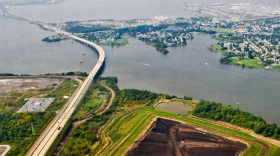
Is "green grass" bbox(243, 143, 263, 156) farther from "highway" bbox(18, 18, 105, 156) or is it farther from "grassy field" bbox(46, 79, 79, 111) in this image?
"grassy field" bbox(46, 79, 79, 111)

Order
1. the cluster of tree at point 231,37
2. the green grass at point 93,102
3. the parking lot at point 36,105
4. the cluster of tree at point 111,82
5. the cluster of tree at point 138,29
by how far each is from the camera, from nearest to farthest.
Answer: the parking lot at point 36,105, the green grass at point 93,102, the cluster of tree at point 111,82, the cluster of tree at point 231,37, the cluster of tree at point 138,29

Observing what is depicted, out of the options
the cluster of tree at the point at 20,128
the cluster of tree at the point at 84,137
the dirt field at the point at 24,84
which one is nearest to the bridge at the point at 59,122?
the cluster of tree at the point at 20,128

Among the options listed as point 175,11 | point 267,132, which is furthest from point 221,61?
point 175,11

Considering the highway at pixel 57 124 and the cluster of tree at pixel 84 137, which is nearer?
the cluster of tree at pixel 84 137

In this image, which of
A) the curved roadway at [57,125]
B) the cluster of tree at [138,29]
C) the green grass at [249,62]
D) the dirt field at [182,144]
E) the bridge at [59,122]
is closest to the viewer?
the dirt field at [182,144]

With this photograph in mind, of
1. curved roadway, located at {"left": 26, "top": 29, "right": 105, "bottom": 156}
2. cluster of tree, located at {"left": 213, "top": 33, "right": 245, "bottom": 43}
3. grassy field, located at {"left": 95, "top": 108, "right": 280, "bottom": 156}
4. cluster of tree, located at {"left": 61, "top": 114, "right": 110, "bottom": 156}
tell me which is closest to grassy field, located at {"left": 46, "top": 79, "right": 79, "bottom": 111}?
curved roadway, located at {"left": 26, "top": 29, "right": 105, "bottom": 156}

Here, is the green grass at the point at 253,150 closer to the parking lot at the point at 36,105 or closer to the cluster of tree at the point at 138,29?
the parking lot at the point at 36,105
